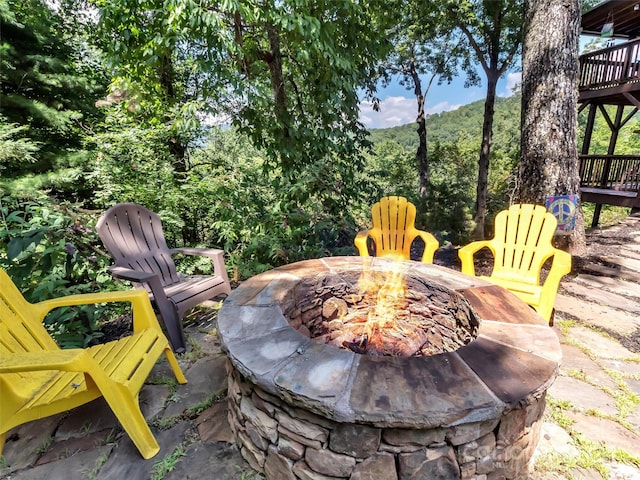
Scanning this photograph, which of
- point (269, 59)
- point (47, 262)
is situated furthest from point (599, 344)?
point (269, 59)

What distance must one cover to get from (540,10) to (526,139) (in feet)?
4.25

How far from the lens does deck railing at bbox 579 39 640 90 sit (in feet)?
19.0

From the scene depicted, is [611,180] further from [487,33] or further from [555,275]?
[555,275]

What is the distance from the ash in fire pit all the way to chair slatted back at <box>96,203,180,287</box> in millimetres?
1146

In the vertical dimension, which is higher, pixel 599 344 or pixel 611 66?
pixel 611 66

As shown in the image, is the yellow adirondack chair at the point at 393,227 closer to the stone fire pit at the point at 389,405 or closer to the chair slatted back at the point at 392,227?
the chair slatted back at the point at 392,227

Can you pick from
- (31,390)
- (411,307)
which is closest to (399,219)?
(411,307)

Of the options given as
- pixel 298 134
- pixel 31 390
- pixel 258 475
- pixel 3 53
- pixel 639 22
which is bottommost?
pixel 258 475

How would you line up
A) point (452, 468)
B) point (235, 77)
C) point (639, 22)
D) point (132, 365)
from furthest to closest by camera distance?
point (639, 22), point (235, 77), point (132, 365), point (452, 468)

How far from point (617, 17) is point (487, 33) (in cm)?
323

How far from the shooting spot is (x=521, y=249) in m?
2.41

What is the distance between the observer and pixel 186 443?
1.35m

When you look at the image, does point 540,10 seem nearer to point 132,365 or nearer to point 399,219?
point 399,219

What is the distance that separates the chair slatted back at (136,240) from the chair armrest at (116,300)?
56 cm
